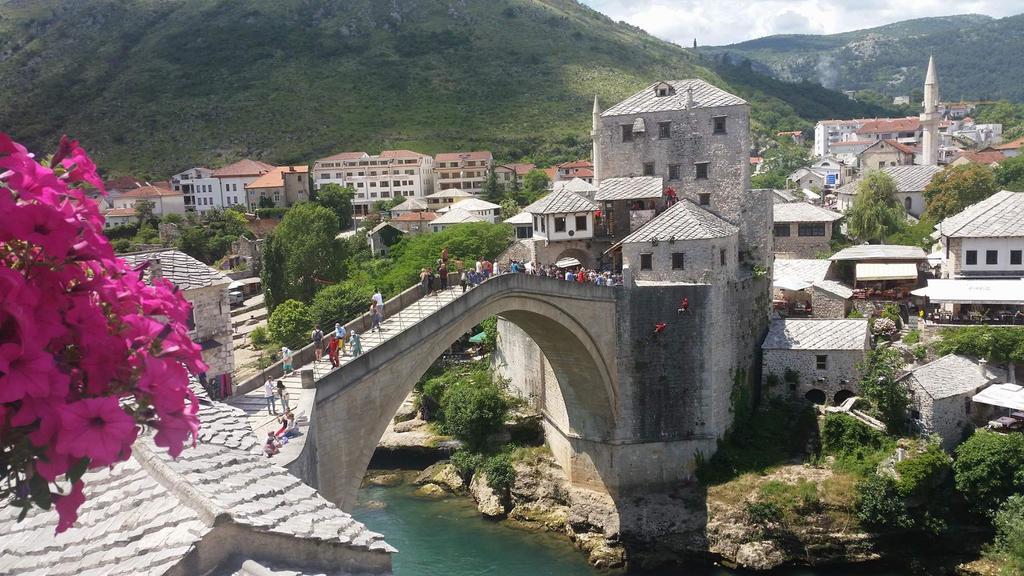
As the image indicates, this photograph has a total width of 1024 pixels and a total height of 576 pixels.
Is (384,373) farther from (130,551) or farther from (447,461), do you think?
(447,461)

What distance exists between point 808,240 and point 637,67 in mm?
80387

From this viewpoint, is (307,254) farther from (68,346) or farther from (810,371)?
(68,346)

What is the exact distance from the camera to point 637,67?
123 metres

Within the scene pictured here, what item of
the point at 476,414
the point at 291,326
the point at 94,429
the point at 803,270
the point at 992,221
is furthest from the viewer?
the point at 291,326

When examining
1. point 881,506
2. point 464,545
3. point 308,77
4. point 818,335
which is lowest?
point 464,545

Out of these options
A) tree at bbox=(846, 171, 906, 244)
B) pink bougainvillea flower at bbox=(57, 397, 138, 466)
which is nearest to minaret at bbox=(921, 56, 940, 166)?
tree at bbox=(846, 171, 906, 244)

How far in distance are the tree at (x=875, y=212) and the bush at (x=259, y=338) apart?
34.5 m

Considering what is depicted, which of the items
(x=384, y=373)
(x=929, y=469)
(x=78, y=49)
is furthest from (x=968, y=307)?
(x=78, y=49)

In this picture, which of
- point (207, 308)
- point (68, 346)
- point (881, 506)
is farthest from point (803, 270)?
point (68, 346)

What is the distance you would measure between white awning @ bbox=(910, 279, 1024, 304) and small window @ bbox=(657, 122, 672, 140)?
39.2 feet

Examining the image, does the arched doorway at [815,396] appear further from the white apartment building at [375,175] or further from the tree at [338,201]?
the white apartment building at [375,175]

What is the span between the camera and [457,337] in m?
24.8

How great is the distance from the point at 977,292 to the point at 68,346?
35960 millimetres

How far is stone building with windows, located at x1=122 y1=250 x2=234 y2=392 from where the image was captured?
18.7m
